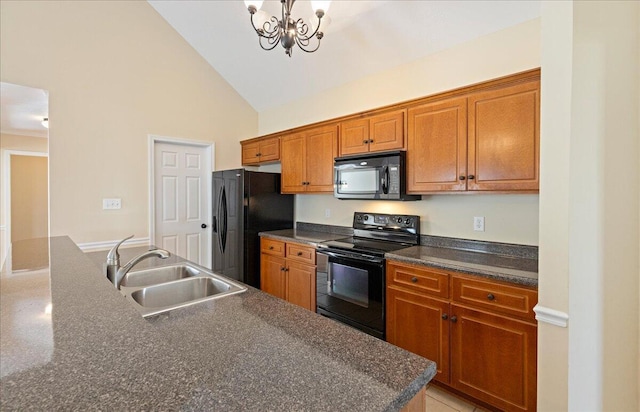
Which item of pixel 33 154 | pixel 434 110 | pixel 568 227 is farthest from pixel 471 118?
pixel 33 154

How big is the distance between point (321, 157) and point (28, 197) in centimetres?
531

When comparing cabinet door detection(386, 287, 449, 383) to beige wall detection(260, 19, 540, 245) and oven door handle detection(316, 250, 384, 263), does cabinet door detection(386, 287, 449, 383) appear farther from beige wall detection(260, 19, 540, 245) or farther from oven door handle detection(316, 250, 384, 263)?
beige wall detection(260, 19, 540, 245)

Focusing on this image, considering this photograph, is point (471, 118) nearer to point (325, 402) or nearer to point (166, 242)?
point (325, 402)

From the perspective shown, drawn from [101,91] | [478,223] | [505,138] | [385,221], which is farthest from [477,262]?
[101,91]

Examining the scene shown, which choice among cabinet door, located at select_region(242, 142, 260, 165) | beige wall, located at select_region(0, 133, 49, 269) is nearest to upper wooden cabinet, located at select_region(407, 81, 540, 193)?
cabinet door, located at select_region(242, 142, 260, 165)

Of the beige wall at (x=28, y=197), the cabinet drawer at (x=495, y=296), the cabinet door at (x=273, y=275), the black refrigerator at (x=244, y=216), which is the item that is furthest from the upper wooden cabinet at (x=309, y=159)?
the beige wall at (x=28, y=197)

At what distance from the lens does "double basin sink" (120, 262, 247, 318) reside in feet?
4.97

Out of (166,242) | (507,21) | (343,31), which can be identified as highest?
(343,31)

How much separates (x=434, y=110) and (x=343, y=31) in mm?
1242

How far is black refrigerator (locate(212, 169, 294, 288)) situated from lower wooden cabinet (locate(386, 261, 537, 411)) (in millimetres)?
1830

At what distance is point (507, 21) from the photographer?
2246mm

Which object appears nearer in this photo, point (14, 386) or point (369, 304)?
point (14, 386)

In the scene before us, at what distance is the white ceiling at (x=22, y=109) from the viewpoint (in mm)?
2984

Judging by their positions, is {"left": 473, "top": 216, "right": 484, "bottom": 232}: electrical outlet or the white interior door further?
the white interior door
